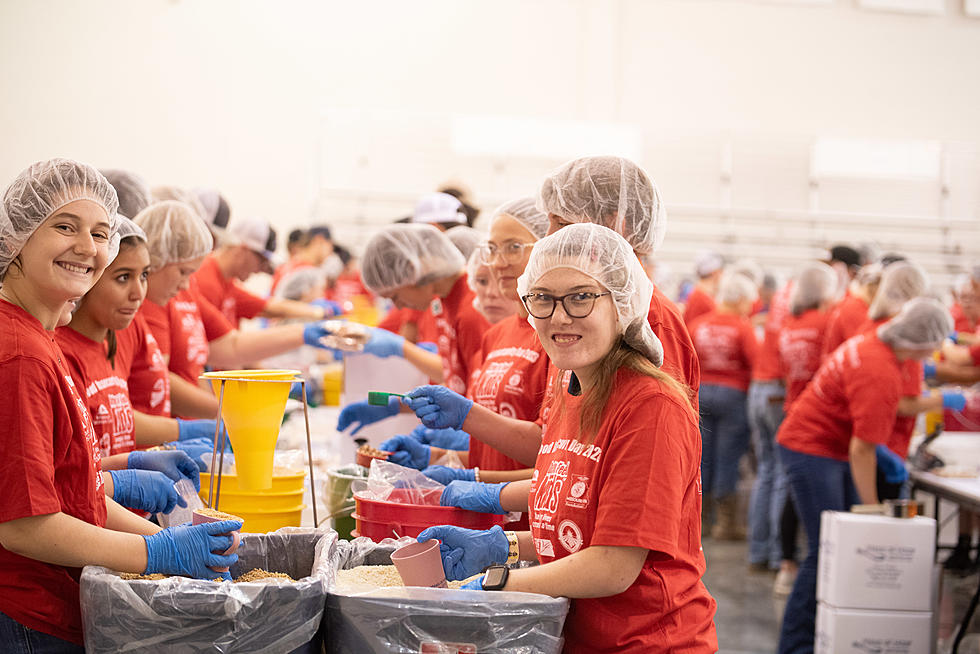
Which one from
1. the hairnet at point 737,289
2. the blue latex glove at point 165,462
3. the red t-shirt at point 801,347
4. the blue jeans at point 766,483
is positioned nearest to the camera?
the blue latex glove at point 165,462

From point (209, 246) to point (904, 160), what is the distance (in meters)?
8.56

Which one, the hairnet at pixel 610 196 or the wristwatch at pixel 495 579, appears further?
the hairnet at pixel 610 196

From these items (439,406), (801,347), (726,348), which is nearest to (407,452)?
(439,406)

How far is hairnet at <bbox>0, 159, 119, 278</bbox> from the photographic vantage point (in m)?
1.57

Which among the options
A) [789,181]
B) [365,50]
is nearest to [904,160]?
[789,181]

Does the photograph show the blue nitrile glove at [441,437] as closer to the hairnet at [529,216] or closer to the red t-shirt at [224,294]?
the hairnet at [529,216]

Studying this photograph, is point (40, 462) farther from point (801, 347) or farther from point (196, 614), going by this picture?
point (801, 347)

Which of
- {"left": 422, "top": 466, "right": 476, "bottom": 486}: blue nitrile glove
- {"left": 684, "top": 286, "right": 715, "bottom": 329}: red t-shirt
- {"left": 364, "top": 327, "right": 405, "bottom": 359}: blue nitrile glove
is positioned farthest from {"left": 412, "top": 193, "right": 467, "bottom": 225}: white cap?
{"left": 684, "top": 286, "right": 715, "bottom": 329}: red t-shirt

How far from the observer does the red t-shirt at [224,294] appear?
4379 mm

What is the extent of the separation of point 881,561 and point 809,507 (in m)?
0.44

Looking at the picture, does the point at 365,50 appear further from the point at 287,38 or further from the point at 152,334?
the point at 152,334

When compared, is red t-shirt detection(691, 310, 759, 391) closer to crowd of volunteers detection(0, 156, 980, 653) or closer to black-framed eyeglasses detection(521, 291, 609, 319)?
crowd of volunteers detection(0, 156, 980, 653)

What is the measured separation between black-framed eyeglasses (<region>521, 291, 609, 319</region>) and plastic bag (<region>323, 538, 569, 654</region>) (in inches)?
19.1

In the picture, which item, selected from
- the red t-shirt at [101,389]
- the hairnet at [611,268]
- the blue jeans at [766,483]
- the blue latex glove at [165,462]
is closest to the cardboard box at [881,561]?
the blue jeans at [766,483]
